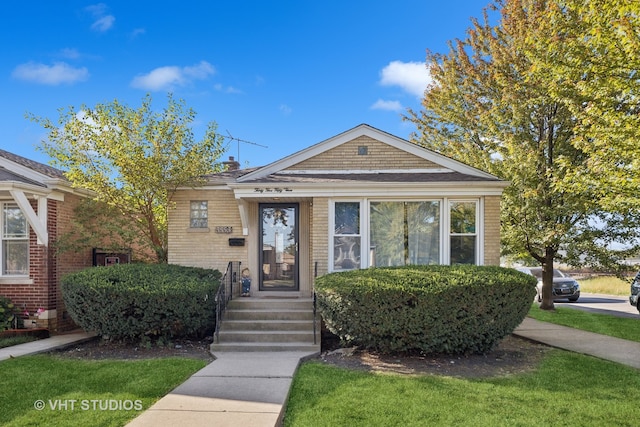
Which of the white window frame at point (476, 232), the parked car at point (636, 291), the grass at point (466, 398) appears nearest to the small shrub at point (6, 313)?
the grass at point (466, 398)

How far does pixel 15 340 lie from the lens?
810cm

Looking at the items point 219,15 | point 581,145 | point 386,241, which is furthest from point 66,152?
point 581,145

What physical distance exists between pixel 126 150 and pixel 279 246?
13.2ft

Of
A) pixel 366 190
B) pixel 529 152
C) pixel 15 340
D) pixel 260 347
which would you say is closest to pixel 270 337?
pixel 260 347

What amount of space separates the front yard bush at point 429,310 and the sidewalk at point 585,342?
1.74 m

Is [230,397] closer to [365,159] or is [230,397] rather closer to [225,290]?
[225,290]

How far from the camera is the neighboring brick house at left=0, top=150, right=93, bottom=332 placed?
8.89 metres

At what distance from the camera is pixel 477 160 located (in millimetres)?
13594

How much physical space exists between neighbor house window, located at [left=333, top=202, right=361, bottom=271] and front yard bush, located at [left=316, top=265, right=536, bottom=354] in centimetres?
220

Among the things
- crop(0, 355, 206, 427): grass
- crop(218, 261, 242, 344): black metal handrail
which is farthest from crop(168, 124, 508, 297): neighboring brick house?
crop(0, 355, 206, 427): grass

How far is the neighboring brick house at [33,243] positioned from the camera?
8.89 metres

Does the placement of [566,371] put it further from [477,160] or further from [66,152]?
[66,152]

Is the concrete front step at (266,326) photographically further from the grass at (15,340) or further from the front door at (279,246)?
the grass at (15,340)

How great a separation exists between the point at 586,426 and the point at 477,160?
10.5m
